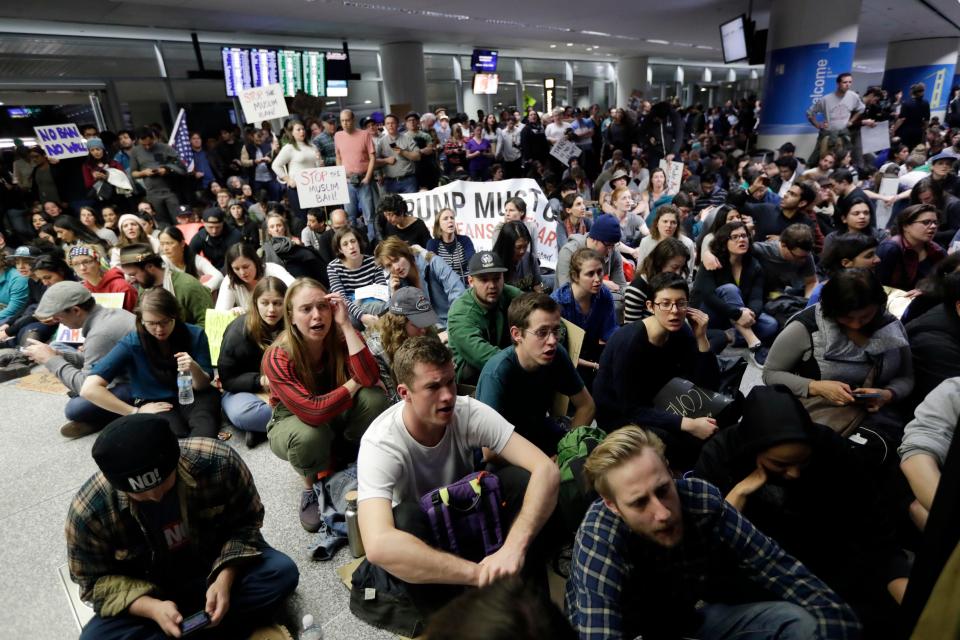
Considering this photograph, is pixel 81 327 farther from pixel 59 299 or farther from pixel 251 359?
pixel 251 359

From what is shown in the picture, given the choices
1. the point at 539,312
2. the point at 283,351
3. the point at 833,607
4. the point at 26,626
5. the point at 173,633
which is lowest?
the point at 26,626

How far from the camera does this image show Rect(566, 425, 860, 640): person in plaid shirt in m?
1.78

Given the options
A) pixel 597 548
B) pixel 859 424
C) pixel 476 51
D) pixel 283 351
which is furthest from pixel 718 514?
pixel 476 51

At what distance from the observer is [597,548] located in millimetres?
1807

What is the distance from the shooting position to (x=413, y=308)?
3.42 metres

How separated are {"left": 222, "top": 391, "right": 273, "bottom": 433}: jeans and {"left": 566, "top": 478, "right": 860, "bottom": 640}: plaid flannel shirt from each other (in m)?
2.71

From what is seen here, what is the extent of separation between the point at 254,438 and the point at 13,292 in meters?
4.10

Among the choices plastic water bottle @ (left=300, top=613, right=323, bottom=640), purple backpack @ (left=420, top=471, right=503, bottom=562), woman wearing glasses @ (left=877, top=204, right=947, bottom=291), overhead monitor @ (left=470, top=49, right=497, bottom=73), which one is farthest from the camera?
overhead monitor @ (left=470, top=49, right=497, bottom=73)

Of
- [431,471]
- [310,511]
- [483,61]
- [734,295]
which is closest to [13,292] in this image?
[310,511]

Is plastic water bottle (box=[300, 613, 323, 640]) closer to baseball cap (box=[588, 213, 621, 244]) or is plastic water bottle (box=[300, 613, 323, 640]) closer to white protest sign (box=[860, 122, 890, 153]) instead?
baseball cap (box=[588, 213, 621, 244])

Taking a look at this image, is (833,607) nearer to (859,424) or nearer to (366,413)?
(859,424)

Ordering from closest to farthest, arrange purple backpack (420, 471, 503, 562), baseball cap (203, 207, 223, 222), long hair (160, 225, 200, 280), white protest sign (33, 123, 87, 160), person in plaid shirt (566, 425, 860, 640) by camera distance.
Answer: person in plaid shirt (566, 425, 860, 640), purple backpack (420, 471, 503, 562), long hair (160, 225, 200, 280), baseball cap (203, 207, 223, 222), white protest sign (33, 123, 87, 160)

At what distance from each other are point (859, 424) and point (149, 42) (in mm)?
14585

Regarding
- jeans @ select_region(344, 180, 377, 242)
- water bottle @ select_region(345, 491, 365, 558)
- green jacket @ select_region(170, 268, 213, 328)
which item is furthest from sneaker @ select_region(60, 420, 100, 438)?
jeans @ select_region(344, 180, 377, 242)
